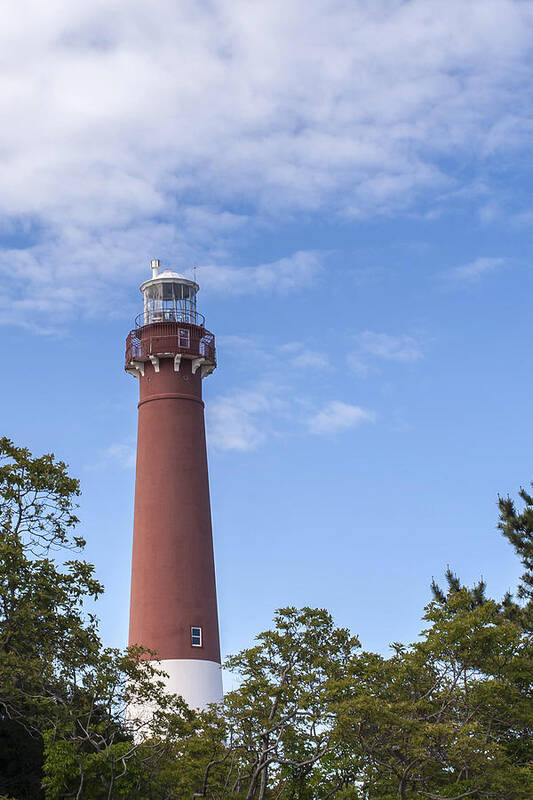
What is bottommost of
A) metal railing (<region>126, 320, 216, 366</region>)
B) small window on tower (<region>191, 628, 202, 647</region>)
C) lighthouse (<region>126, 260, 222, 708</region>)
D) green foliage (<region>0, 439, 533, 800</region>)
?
green foliage (<region>0, 439, 533, 800</region>)

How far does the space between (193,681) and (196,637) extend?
1472 mm

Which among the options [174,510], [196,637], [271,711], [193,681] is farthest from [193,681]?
[271,711]

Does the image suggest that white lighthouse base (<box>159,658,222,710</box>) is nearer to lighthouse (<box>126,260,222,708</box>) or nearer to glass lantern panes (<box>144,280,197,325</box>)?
lighthouse (<box>126,260,222,708</box>)

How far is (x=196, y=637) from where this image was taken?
37.5m

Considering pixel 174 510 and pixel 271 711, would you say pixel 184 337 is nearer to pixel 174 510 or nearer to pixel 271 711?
pixel 174 510

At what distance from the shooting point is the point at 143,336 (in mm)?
41250

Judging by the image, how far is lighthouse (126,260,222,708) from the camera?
37.2 metres

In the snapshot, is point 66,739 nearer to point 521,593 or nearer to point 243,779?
point 243,779

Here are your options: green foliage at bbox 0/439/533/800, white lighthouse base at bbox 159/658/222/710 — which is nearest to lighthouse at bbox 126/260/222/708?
white lighthouse base at bbox 159/658/222/710

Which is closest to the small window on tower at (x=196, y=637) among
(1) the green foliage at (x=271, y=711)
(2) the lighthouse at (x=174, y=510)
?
(2) the lighthouse at (x=174, y=510)

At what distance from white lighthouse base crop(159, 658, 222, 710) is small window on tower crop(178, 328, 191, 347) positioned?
37.5ft

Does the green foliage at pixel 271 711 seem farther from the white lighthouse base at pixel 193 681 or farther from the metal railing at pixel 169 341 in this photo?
the metal railing at pixel 169 341

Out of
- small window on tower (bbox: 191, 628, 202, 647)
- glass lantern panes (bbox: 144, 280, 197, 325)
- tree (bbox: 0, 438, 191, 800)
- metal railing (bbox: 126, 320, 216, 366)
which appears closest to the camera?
tree (bbox: 0, 438, 191, 800)

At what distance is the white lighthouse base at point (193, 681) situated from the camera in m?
36.5
